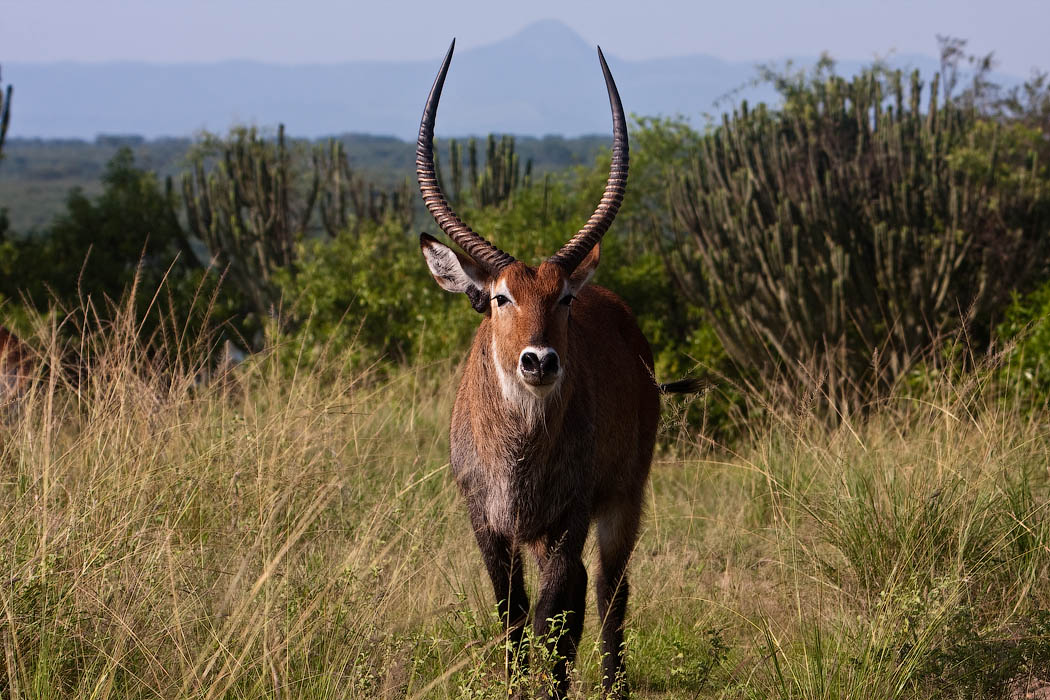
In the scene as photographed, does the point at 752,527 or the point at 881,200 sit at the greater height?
the point at 881,200

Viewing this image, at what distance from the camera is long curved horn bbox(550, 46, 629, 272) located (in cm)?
411

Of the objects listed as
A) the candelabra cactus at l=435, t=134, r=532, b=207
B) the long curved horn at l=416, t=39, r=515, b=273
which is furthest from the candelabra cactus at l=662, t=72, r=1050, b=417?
the candelabra cactus at l=435, t=134, r=532, b=207

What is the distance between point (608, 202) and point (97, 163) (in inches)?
3270

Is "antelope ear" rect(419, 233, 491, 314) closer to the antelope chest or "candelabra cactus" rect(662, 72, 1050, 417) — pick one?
the antelope chest

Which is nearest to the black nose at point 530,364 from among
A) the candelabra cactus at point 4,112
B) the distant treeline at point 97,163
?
the candelabra cactus at point 4,112

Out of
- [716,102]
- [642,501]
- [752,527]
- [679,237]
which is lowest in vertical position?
[752,527]

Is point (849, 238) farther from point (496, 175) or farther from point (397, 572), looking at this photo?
point (496, 175)

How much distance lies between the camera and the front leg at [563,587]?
381 centimetres

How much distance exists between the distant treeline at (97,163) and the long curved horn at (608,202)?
42157 millimetres

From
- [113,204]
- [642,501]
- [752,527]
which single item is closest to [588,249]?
[642,501]

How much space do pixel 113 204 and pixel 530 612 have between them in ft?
60.4

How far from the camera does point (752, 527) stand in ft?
18.7

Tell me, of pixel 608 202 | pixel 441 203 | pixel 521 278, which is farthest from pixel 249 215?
pixel 521 278

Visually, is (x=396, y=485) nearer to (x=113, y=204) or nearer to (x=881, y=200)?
(x=881, y=200)
